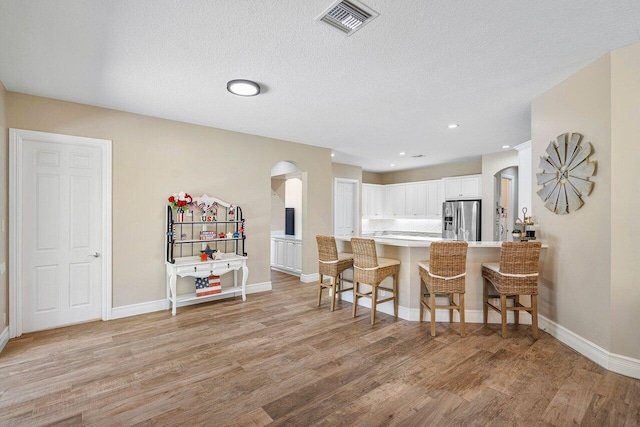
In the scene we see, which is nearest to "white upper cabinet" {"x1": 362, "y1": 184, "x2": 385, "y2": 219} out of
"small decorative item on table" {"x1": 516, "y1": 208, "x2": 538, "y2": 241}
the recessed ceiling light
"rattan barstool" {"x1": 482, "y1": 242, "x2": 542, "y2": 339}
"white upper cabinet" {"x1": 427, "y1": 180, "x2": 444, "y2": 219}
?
"white upper cabinet" {"x1": 427, "y1": 180, "x2": 444, "y2": 219}

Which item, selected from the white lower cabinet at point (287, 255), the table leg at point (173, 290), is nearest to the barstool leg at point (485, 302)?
the white lower cabinet at point (287, 255)

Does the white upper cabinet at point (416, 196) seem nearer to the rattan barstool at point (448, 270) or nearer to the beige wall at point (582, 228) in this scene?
the beige wall at point (582, 228)

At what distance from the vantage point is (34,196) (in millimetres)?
3465

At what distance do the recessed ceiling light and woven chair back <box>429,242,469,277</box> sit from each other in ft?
8.35

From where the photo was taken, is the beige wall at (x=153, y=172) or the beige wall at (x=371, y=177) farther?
the beige wall at (x=371, y=177)

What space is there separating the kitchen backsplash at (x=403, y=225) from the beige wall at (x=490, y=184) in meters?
1.53

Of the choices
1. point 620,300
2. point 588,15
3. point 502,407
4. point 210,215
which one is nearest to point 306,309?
point 210,215

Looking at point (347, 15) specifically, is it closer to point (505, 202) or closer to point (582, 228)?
point (582, 228)

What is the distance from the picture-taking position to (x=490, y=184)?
6.69m

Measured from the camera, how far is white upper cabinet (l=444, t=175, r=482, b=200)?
6971 millimetres

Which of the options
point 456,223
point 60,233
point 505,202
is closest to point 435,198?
point 456,223

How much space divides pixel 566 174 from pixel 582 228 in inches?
22.0

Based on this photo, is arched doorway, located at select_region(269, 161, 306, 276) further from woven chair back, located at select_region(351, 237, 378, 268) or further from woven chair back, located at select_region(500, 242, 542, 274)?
woven chair back, located at select_region(500, 242, 542, 274)

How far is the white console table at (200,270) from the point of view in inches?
161
